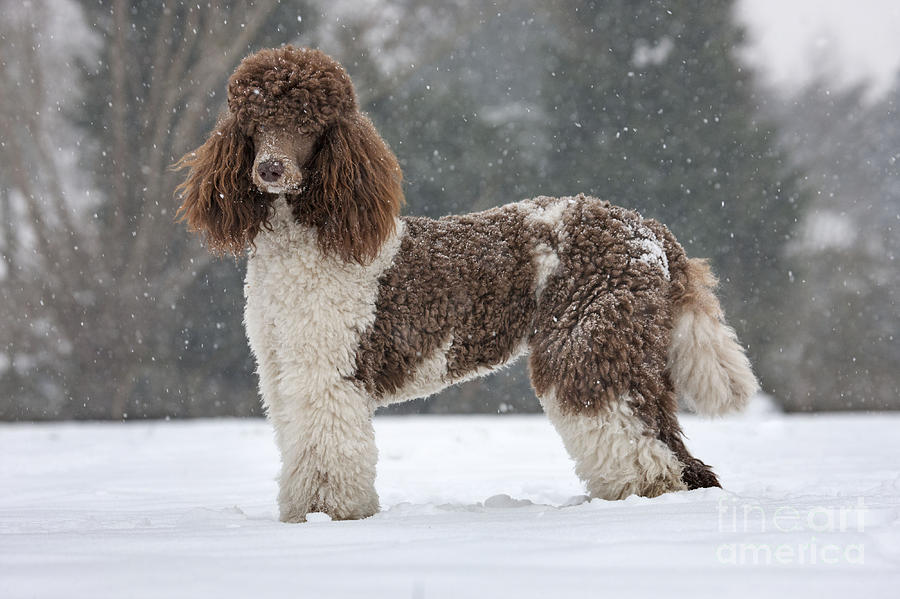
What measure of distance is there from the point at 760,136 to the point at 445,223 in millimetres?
9460

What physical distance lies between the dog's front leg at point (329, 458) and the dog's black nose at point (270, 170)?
829mm

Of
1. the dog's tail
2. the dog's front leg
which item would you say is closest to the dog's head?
the dog's front leg

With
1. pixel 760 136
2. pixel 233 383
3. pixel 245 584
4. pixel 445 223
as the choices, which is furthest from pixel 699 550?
pixel 760 136

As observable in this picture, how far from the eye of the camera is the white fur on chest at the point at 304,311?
304 cm

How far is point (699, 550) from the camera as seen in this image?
1977 mm

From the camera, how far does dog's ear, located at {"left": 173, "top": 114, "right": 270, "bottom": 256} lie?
3102 millimetres

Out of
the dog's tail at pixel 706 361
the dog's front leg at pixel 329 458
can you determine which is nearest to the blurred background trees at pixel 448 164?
the dog's front leg at pixel 329 458

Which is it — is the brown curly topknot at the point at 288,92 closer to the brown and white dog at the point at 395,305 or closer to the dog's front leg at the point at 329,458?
the brown and white dog at the point at 395,305

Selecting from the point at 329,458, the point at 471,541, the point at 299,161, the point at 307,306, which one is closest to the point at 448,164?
the point at 299,161

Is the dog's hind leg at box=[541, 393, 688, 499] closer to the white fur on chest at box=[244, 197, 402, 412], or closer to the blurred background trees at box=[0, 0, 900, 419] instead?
the white fur on chest at box=[244, 197, 402, 412]

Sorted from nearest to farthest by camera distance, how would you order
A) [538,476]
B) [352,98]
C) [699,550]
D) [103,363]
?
[699,550] → [352,98] → [538,476] → [103,363]

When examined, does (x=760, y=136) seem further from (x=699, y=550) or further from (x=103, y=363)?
(x=699, y=550)

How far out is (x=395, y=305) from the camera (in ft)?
10.2

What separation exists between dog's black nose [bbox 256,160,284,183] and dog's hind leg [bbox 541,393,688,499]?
140cm
